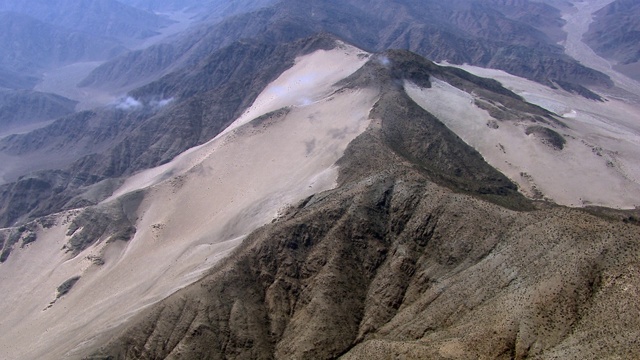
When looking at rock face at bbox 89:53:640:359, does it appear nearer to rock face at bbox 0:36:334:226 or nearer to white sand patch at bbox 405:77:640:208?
white sand patch at bbox 405:77:640:208

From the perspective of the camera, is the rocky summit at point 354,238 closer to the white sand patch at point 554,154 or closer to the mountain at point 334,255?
the mountain at point 334,255

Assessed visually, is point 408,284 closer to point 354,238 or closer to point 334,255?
point 354,238

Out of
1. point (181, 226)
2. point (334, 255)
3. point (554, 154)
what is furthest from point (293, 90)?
point (334, 255)

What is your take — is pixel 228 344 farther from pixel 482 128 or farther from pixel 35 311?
pixel 482 128

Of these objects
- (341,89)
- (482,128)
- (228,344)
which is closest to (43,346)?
(228,344)

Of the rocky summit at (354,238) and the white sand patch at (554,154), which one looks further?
the white sand patch at (554,154)

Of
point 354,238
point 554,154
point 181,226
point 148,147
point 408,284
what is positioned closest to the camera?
point 408,284

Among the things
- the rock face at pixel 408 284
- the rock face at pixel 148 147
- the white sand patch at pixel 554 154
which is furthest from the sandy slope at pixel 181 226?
the rock face at pixel 148 147
